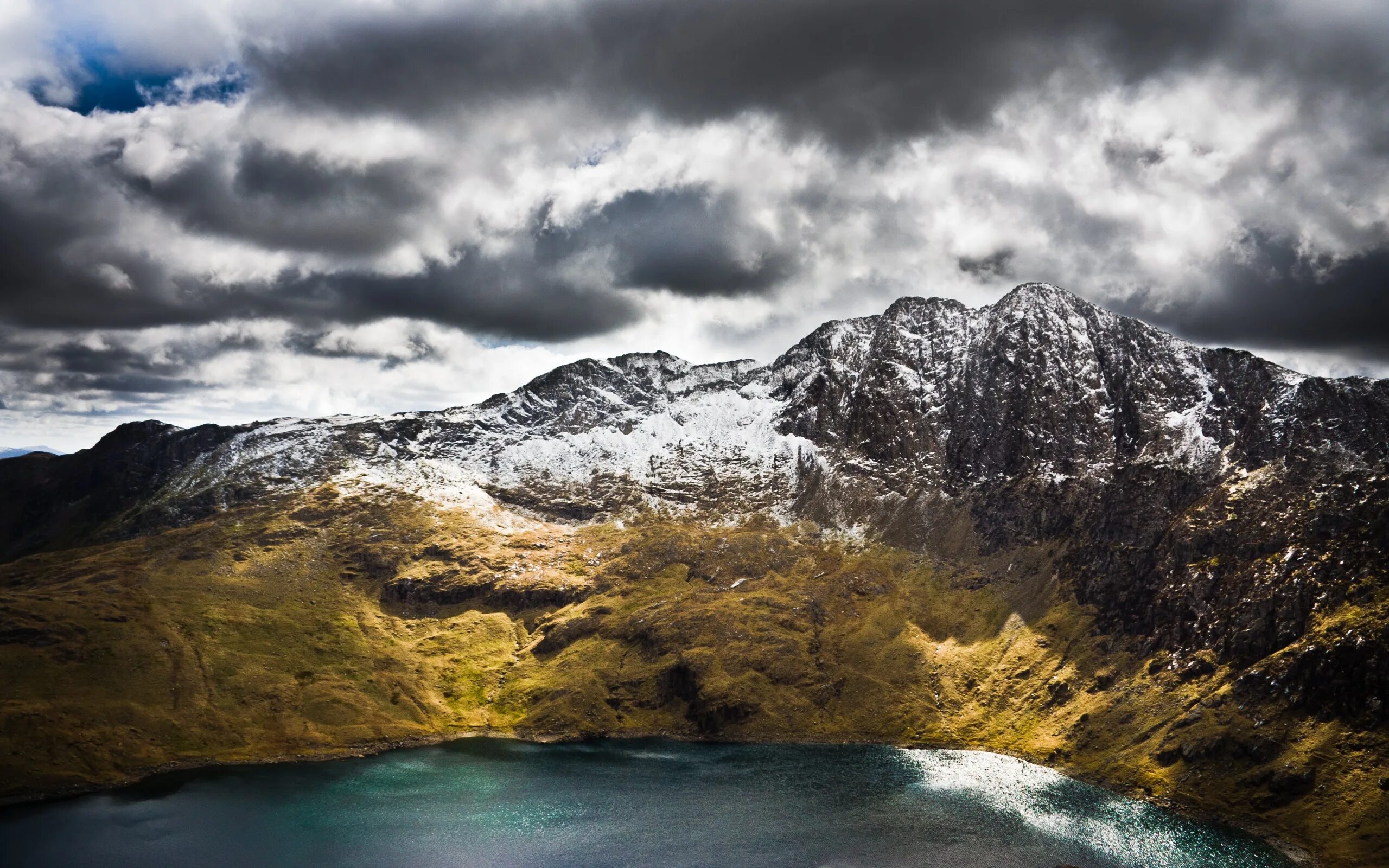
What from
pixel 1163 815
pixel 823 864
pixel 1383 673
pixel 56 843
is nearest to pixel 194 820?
pixel 56 843

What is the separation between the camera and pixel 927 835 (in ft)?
591

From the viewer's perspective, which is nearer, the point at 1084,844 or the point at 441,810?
the point at 1084,844

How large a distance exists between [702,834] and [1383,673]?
147m

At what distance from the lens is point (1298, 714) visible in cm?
19938

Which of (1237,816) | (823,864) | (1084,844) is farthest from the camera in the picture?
(1237,816)

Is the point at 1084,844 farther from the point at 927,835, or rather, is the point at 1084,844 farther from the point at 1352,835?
the point at 1352,835

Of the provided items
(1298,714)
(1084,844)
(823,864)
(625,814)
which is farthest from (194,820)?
(1298,714)

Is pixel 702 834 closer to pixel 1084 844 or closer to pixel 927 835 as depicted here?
pixel 927 835

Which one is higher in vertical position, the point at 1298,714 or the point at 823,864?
the point at 1298,714

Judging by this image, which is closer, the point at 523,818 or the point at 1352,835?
the point at 1352,835

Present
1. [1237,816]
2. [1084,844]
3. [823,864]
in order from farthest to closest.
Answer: [1237,816] → [1084,844] → [823,864]

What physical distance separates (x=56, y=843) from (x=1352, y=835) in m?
245

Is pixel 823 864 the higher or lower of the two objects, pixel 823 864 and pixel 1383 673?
the lower

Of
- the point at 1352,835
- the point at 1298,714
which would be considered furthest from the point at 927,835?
the point at 1298,714
